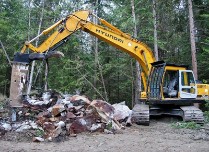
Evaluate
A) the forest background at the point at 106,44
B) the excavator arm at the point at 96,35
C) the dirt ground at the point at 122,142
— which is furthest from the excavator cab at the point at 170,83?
the forest background at the point at 106,44

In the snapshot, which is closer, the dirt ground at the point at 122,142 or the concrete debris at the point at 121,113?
the dirt ground at the point at 122,142

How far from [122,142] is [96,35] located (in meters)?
5.37

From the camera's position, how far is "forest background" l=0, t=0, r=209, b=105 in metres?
19.6

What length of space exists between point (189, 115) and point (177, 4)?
1116 cm

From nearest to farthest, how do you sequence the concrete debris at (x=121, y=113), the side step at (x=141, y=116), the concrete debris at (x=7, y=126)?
the concrete debris at (x=7, y=126), the concrete debris at (x=121, y=113), the side step at (x=141, y=116)

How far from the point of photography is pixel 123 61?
2125 cm

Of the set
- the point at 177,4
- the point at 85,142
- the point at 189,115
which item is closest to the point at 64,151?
the point at 85,142

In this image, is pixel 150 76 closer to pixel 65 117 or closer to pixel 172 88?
pixel 172 88

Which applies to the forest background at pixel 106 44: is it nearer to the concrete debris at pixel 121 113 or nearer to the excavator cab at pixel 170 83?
the excavator cab at pixel 170 83

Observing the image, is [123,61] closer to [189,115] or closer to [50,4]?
[50,4]

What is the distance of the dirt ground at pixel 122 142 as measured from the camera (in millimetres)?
7254

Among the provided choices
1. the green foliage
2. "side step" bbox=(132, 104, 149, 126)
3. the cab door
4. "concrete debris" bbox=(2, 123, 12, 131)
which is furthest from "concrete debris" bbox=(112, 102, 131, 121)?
"concrete debris" bbox=(2, 123, 12, 131)

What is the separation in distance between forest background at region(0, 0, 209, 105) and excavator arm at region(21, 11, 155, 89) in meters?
5.50

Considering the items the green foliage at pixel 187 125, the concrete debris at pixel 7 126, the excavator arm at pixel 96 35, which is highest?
the excavator arm at pixel 96 35
